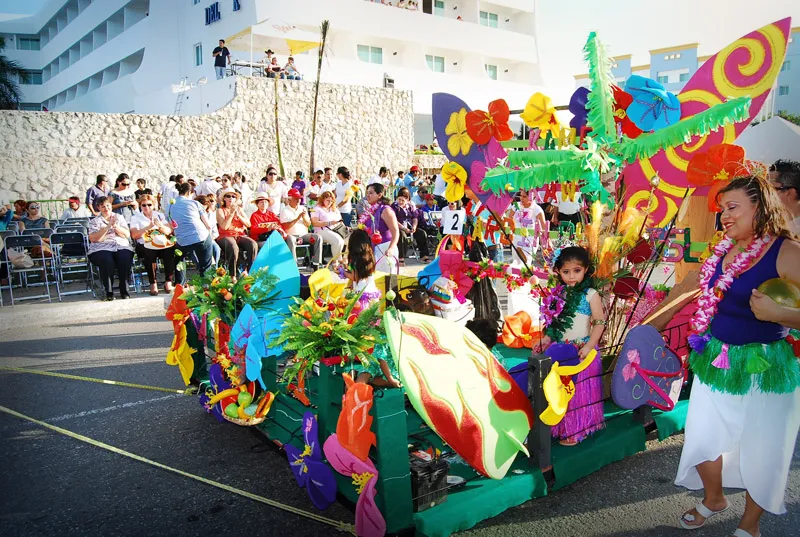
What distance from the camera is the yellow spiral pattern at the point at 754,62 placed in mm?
3947

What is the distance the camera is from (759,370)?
264 cm

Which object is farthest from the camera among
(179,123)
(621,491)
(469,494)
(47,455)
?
(179,123)

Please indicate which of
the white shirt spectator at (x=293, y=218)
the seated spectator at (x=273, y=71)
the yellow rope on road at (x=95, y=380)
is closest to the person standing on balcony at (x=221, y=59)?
the seated spectator at (x=273, y=71)

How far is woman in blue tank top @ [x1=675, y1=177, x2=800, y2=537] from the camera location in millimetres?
2691

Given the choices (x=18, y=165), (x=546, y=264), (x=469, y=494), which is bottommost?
(x=469, y=494)

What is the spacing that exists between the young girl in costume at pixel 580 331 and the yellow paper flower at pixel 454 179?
0.93 metres

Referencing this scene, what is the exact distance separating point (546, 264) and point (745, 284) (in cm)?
157

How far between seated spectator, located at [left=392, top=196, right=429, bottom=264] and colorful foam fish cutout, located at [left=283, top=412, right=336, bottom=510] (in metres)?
9.06

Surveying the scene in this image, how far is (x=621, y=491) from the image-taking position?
11.2ft

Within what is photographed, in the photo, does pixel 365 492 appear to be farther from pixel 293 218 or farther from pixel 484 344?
pixel 293 218

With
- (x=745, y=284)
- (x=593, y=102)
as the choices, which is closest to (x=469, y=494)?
(x=745, y=284)

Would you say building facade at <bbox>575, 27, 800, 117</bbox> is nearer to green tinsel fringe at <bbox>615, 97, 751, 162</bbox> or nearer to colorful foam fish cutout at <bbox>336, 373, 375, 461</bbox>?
green tinsel fringe at <bbox>615, 97, 751, 162</bbox>

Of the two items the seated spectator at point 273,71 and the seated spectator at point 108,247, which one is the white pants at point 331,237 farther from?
the seated spectator at point 273,71

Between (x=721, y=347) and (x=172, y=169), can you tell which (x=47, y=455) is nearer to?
(x=721, y=347)
